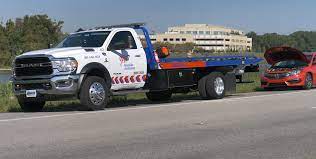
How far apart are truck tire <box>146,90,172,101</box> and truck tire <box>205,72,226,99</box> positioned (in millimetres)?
1324

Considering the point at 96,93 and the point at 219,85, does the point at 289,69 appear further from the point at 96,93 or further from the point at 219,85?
the point at 96,93

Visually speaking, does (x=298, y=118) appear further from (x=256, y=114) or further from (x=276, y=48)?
(x=276, y=48)

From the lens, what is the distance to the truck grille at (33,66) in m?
14.0

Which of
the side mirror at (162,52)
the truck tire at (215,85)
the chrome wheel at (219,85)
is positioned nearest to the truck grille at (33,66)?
the side mirror at (162,52)

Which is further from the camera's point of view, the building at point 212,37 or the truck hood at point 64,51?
the building at point 212,37

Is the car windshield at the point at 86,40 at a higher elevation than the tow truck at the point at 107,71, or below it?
higher

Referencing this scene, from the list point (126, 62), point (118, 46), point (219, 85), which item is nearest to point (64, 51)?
point (118, 46)

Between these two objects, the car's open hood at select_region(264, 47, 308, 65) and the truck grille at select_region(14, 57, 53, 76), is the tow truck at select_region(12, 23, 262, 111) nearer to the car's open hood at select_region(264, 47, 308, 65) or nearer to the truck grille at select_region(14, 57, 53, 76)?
the truck grille at select_region(14, 57, 53, 76)

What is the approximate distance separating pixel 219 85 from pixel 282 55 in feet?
26.0

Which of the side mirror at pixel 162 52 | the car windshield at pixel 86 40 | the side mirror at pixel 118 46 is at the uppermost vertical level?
the car windshield at pixel 86 40

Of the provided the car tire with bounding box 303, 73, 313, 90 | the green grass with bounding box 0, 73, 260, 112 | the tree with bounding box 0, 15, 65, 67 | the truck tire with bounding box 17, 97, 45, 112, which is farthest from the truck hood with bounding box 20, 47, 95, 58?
A: the tree with bounding box 0, 15, 65, 67

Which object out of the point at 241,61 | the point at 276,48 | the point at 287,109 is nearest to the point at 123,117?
the point at 287,109

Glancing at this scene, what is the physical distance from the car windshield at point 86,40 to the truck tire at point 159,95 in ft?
11.7

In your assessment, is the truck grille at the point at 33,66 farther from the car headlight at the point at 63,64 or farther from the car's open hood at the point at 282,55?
the car's open hood at the point at 282,55
